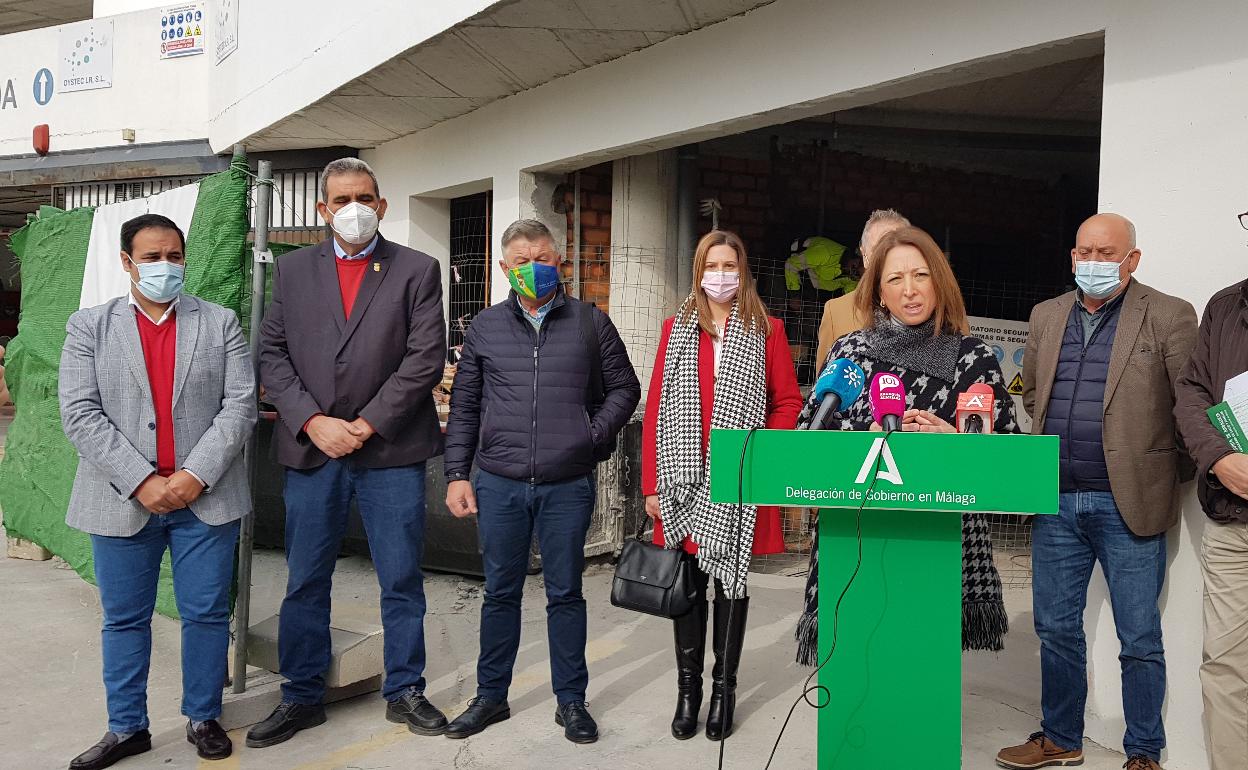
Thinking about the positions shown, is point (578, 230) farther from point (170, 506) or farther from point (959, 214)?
point (170, 506)

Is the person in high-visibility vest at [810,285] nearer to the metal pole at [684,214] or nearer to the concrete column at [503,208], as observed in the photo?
the metal pole at [684,214]

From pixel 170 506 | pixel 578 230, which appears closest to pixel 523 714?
pixel 170 506

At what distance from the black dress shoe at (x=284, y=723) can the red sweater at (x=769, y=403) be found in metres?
1.44

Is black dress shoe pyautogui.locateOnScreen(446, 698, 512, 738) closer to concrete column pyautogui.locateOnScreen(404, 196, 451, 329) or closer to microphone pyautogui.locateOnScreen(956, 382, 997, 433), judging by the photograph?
microphone pyautogui.locateOnScreen(956, 382, 997, 433)

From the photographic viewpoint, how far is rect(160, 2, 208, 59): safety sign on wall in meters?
9.55

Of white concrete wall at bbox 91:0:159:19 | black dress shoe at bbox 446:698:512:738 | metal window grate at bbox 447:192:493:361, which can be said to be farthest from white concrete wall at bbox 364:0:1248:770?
white concrete wall at bbox 91:0:159:19

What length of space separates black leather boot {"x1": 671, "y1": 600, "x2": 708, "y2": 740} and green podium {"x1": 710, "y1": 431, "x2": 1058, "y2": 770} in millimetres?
1173

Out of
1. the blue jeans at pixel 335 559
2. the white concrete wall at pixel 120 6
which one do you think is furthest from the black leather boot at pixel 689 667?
the white concrete wall at pixel 120 6

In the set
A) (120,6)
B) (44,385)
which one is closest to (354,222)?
(44,385)

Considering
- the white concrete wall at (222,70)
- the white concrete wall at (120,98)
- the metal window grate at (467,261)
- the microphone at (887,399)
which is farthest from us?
the white concrete wall at (120,98)

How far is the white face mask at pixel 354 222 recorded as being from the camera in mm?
3715

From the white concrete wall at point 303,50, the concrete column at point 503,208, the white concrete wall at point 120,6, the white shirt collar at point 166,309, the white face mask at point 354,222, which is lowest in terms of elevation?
the white shirt collar at point 166,309

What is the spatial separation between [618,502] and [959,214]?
392 centimetres

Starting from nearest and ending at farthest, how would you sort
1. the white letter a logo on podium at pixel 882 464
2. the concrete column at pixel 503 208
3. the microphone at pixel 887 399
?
1. the white letter a logo on podium at pixel 882 464
2. the microphone at pixel 887 399
3. the concrete column at pixel 503 208
